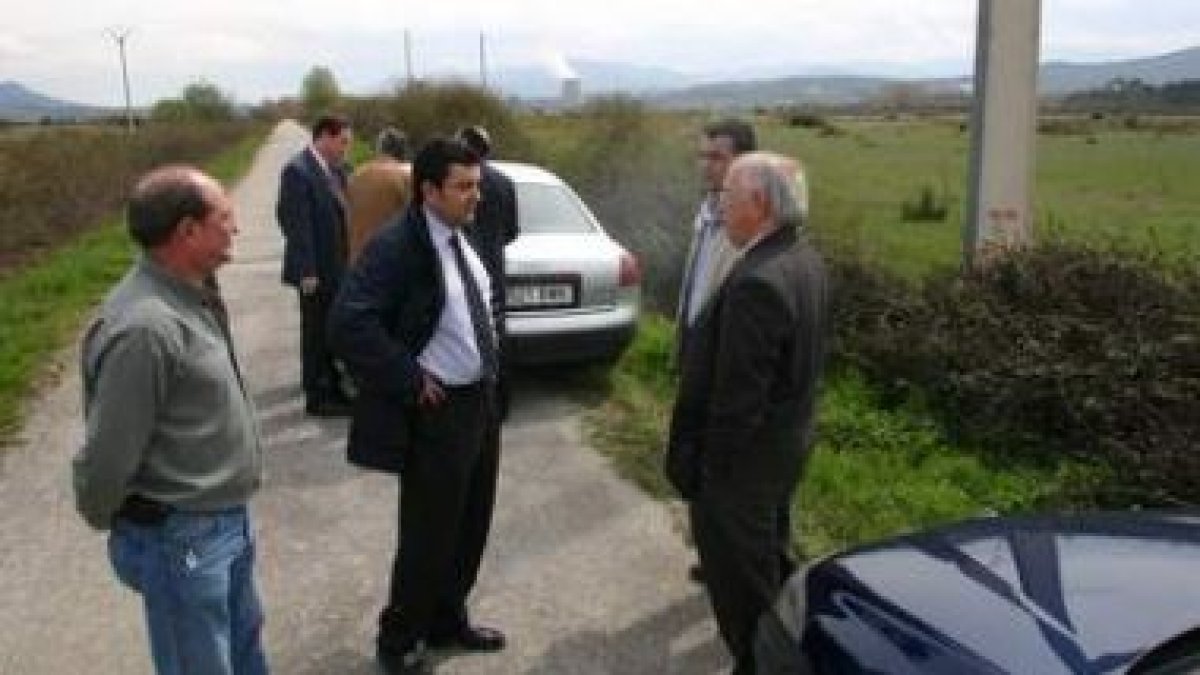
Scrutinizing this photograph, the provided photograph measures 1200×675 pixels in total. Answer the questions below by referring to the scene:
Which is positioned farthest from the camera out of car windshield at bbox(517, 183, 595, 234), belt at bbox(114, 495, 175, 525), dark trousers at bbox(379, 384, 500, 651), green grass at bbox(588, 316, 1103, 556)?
car windshield at bbox(517, 183, 595, 234)

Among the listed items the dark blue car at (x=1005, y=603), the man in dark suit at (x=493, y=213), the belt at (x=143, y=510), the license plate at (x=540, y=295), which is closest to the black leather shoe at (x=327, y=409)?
the license plate at (x=540, y=295)

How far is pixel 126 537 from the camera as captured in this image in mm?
3697

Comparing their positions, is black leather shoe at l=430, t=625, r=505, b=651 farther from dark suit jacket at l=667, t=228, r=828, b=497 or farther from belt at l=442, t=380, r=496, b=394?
dark suit jacket at l=667, t=228, r=828, b=497

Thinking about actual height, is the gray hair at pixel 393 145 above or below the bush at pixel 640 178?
above

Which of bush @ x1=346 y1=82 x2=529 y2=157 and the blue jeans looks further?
bush @ x1=346 y1=82 x2=529 y2=157

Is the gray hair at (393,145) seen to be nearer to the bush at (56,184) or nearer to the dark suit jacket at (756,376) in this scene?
the dark suit jacket at (756,376)

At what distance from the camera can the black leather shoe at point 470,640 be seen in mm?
5410

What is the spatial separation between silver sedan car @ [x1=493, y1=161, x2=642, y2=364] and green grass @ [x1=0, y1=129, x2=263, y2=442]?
10.7ft

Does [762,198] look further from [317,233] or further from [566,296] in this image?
[566,296]

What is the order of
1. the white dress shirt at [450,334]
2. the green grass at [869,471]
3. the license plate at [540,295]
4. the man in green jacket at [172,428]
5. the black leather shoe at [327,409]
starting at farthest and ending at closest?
1. the license plate at [540,295]
2. the black leather shoe at [327,409]
3. the green grass at [869,471]
4. the white dress shirt at [450,334]
5. the man in green jacket at [172,428]

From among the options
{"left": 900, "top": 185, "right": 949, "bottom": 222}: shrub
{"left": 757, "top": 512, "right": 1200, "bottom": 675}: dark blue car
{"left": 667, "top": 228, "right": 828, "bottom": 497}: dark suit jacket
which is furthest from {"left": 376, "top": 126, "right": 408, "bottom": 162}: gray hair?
{"left": 900, "top": 185, "right": 949, "bottom": 222}: shrub

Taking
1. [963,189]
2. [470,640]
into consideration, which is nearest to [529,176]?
[470,640]

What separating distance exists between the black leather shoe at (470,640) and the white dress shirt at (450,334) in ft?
3.50

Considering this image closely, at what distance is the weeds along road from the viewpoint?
213 inches
